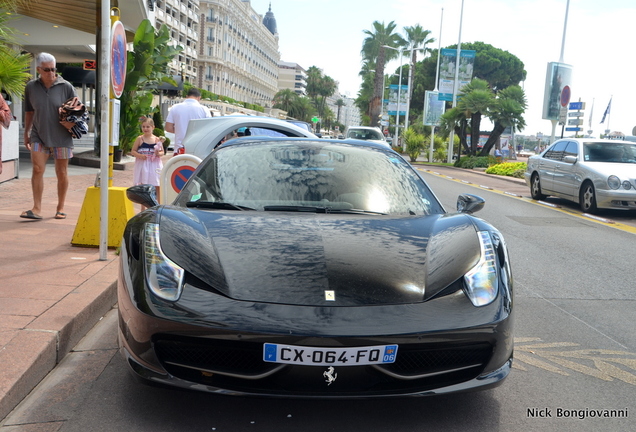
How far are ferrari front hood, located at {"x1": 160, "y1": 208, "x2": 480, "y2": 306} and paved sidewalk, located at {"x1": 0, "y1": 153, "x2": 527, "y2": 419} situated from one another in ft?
3.03

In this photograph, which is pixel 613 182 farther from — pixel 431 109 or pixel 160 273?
pixel 431 109

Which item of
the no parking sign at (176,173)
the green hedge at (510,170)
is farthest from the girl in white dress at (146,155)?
the green hedge at (510,170)

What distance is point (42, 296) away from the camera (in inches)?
166

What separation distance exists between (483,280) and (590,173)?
35.7 ft

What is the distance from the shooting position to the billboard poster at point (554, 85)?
30234 mm

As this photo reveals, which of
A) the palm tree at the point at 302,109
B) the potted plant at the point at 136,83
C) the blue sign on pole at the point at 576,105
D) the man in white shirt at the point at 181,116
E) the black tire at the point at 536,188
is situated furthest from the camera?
the palm tree at the point at 302,109

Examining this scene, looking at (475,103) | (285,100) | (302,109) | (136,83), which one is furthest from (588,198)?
(302,109)

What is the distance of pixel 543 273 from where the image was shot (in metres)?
6.62

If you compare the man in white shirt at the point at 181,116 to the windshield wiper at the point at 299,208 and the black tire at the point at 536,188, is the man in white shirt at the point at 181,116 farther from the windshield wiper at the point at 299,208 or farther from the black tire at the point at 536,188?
the black tire at the point at 536,188

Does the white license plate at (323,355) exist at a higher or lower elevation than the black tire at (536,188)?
higher

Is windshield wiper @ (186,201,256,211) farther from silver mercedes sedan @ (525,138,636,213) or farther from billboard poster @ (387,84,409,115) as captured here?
billboard poster @ (387,84,409,115)

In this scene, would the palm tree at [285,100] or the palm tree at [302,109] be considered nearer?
the palm tree at [285,100]

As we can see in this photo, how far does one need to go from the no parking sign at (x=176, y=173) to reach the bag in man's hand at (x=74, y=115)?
1265 mm

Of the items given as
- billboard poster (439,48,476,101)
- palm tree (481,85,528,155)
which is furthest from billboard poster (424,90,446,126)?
palm tree (481,85,528,155)
